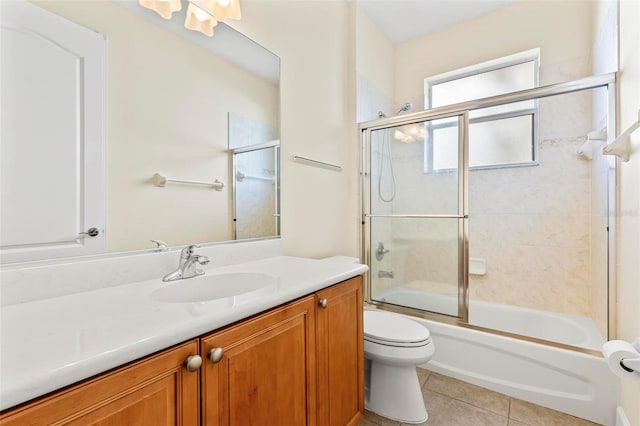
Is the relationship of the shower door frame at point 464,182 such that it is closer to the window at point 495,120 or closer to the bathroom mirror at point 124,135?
the window at point 495,120

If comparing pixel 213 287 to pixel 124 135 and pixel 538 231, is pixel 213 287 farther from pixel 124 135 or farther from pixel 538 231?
pixel 538 231

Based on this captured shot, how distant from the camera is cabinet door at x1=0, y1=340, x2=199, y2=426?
46 centimetres

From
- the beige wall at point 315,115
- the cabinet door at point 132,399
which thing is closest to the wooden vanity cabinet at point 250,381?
the cabinet door at point 132,399

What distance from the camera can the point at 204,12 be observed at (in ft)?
4.26

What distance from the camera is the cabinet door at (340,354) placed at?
108cm

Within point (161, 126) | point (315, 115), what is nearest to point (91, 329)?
point (161, 126)

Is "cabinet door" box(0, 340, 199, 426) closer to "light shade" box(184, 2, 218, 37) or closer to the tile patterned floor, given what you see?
the tile patterned floor

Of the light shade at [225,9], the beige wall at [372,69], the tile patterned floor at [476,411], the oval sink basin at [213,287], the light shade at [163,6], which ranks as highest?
the beige wall at [372,69]

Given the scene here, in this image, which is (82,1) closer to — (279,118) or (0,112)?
(0,112)

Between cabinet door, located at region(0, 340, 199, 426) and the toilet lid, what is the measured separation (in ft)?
3.50

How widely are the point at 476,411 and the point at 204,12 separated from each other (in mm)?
2432

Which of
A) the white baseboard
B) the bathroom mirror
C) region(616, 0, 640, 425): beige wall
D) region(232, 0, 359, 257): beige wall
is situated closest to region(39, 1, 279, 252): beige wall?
the bathroom mirror

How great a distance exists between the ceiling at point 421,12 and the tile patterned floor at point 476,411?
2.92 metres

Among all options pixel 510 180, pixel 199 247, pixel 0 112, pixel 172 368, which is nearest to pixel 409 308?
pixel 510 180
